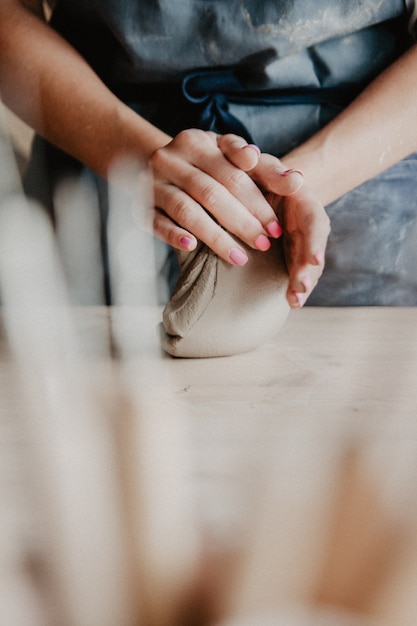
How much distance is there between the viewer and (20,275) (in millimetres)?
515

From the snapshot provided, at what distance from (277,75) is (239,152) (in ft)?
0.39

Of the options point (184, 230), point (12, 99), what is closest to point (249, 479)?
point (184, 230)

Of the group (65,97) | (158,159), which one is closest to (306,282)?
(158,159)

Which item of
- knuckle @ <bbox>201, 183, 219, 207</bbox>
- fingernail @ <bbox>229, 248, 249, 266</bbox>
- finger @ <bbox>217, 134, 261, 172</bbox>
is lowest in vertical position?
fingernail @ <bbox>229, 248, 249, 266</bbox>

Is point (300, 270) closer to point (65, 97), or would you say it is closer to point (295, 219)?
point (295, 219)

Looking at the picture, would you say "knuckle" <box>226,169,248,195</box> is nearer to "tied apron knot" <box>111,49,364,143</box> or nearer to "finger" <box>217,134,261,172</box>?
"finger" <box>217,134,261,172</box>

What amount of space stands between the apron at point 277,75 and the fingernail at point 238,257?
0.49 feet

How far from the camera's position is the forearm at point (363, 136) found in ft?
1.45

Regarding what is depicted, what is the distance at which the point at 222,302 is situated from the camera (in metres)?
0.39

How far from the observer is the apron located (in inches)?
17.8

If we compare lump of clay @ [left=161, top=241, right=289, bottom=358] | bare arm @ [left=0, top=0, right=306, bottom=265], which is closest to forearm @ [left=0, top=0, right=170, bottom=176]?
bare arm @ [left=0, top=0, right=306, bottom=265]

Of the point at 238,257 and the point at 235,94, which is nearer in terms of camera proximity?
the point at 238,257

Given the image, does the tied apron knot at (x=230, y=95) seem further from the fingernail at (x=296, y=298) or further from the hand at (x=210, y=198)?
the fingernail at (x=296, y=298)

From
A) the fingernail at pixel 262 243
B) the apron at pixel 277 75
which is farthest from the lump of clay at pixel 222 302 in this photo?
the apron at pixel 277 75
